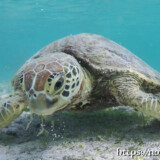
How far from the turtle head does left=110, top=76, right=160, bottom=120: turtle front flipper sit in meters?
0.75

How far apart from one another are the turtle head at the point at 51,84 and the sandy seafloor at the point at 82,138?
55 cm

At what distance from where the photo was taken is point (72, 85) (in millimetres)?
2424

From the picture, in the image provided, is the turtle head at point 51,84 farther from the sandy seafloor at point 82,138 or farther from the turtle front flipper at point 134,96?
the turtle front flipper at point 134,96

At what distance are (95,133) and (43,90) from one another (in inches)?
49.5

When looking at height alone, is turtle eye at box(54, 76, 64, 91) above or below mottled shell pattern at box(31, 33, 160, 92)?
below

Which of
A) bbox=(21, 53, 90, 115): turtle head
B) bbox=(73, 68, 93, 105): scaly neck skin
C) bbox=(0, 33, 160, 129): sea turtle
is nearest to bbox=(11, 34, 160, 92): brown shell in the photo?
bbox=(0, 33, 160, 129): sea turtle

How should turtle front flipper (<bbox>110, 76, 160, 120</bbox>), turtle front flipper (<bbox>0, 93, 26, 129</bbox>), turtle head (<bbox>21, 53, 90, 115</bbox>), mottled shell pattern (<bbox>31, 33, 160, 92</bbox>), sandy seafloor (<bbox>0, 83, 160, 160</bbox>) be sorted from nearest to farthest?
turtle head (<bbox>21, 53, 90, 115</bbox>) < sandy seafloor (<bbox>0, 83, 160, 160</bbox>) < turtle front flipper (<bbox>110, 76, 160, 120</bbox>) < turtle front flipper (<bbox>0, 93, 26, 129</bbox>) < mottled shell pattern (<bbox>31, 33, 160, 92</bbox>)

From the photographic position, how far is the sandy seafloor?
2232 millimetres

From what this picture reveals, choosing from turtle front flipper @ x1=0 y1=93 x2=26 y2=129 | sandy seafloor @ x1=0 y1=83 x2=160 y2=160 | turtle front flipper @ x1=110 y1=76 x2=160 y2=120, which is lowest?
sandy seafloor @ x1=0 y1=83 x2=160 y2=160

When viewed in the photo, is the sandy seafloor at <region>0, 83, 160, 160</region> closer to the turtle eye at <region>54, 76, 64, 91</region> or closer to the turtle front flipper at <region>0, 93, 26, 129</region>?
the turtle front flipper at <region>0, 93, 26, 129</region>

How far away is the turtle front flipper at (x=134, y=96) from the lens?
8.41 ft

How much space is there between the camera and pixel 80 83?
8.68 ft

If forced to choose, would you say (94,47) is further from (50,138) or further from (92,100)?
(50,138)

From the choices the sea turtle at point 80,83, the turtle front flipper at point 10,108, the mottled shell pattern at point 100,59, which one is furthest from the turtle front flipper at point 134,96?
the turtle front flipper at point 10,108
